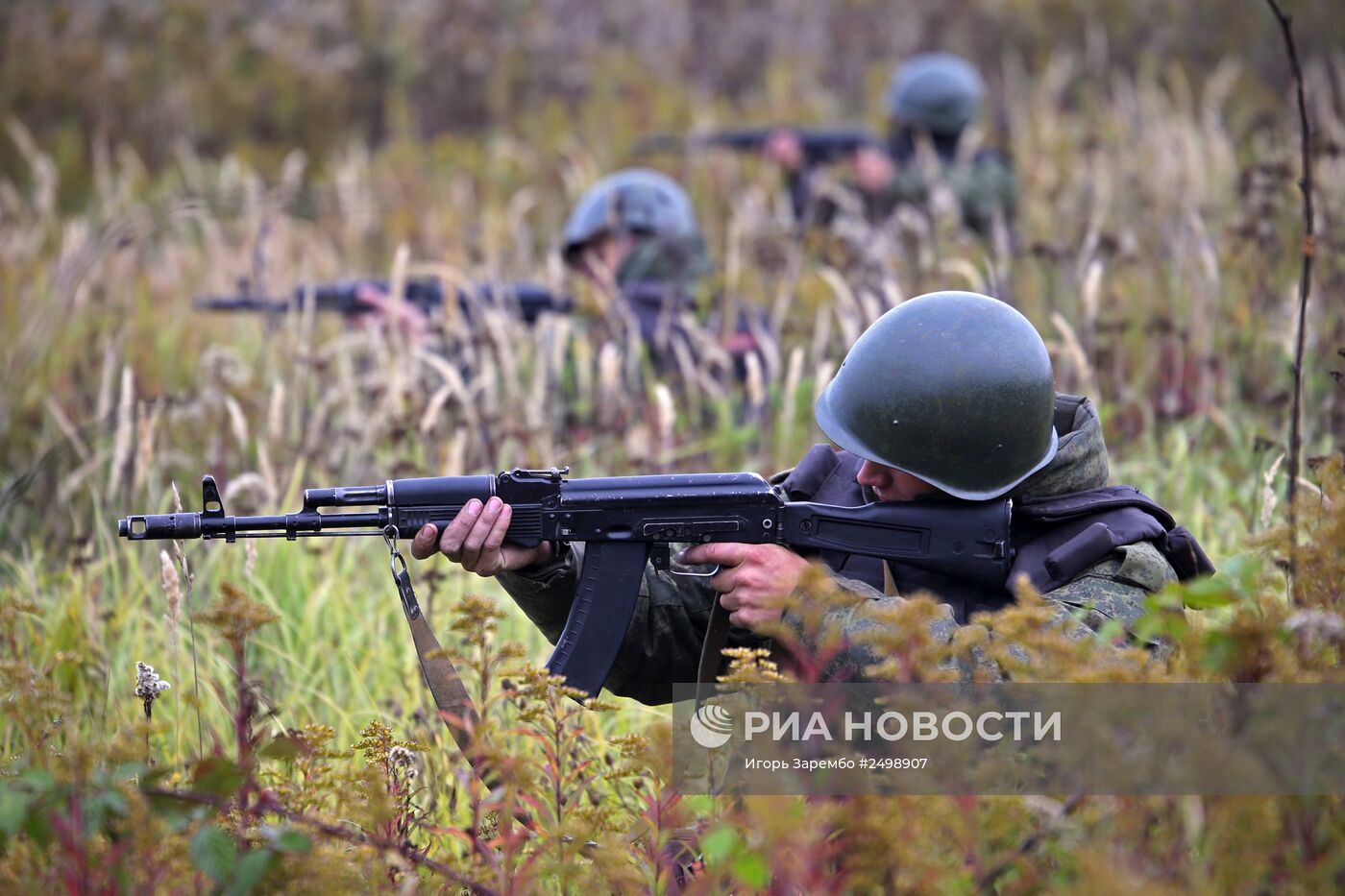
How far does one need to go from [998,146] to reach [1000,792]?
909 cm

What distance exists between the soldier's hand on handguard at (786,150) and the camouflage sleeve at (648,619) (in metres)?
7.08

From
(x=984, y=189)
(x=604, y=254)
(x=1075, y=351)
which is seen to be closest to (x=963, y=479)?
(x=1075, y=351)

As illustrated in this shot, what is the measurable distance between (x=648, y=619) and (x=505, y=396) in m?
2.64

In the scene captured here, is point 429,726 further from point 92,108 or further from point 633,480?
point 92,108

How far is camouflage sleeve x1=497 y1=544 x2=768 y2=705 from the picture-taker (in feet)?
9.70

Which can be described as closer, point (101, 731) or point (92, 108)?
point (101, 731)

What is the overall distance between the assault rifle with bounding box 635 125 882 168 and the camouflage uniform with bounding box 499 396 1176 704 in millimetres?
7059

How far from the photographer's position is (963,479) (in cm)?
275

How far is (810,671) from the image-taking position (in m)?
1.97

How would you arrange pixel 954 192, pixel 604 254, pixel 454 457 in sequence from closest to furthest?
pixel 454 457 → pixel 604 254 → pixel 954 192

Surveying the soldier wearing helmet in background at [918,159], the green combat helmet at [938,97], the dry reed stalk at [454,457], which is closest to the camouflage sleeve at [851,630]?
the dry reed stalk at [454,457]

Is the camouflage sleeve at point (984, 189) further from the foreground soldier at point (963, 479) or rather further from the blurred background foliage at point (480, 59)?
the foreground soldier at point (963, 479)

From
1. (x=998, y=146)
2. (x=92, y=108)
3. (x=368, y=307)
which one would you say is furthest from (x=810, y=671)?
(x=92, y=108)

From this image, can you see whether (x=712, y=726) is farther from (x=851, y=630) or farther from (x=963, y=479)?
(x=963, y=479)
